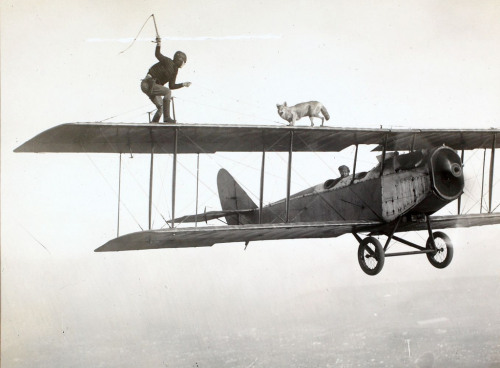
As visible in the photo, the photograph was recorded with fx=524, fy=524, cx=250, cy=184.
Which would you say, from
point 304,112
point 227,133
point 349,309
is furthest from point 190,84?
point 349,309

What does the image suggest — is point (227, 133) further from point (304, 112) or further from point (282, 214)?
point (282, 214)

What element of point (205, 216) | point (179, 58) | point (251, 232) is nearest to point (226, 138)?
point (179, 58)

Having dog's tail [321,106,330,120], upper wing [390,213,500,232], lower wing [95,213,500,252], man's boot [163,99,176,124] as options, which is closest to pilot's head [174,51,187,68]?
man's boot [163,99,176,124]

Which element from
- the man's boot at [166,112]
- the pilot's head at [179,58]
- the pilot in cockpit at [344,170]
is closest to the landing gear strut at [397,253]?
the pilot in cockpit at [344,170]

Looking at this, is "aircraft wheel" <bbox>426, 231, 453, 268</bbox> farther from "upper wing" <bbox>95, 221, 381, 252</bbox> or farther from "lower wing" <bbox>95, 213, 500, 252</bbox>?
"upper wing" <bbox>95, 221, 381, 252</bbox>

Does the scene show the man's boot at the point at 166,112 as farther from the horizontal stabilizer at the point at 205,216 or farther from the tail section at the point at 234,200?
the tail section at the point at 234,200

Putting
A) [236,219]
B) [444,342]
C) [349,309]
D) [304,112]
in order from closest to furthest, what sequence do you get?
1. [304,112]
2. [236,219]
3. [444,342]
4. [349,309]

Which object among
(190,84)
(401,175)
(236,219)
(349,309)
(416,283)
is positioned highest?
(190,84)
